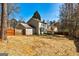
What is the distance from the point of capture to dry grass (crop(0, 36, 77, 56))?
2465 mm

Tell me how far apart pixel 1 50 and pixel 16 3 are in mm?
550

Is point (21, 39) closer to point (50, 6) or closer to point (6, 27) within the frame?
point (6, 27)

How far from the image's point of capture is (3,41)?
2.49 metres

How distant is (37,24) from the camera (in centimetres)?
251

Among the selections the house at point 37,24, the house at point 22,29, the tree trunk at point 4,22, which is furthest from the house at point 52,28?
the tree trunk at point 4,22

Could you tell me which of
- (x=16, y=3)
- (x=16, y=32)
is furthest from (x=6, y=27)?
(x=16, y=3)

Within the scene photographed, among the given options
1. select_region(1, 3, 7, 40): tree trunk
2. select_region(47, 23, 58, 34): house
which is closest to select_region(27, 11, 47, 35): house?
select_region(47, 23, 58, 34): house

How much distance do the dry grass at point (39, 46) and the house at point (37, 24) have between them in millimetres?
68

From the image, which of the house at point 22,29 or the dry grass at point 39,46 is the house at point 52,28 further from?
the house at point 22,29

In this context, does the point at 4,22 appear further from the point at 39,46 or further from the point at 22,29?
the point at 39,46

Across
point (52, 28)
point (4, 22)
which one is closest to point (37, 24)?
point (52, 28)

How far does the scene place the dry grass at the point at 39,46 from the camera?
2465mm

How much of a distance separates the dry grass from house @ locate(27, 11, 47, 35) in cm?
7

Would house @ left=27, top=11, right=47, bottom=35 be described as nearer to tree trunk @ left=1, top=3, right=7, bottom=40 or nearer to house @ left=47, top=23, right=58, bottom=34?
house @ left=47, top=23, right=58, bottom=34
